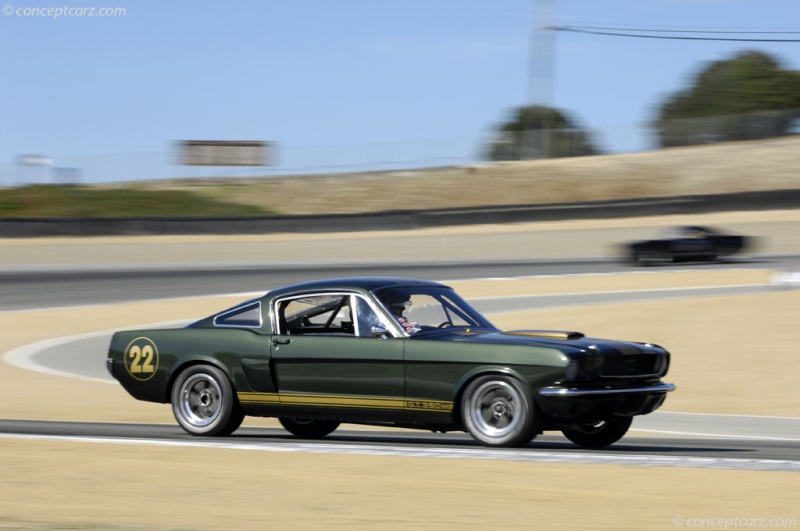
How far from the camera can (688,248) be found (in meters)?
31.5

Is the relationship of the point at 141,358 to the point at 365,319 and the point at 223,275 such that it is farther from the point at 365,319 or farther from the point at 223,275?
the point at 223,275

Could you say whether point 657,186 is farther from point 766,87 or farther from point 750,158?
point 766,87

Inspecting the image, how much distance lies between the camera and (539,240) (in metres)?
38.0

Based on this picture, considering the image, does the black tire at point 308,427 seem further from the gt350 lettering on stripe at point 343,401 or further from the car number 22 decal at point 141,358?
the car number 22 decal at point 141,358

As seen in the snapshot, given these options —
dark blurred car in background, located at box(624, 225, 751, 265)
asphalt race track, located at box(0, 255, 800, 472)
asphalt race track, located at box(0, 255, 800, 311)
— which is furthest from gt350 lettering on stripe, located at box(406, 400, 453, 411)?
dark blurred car in background, located at box(624, 225, 751, 265)

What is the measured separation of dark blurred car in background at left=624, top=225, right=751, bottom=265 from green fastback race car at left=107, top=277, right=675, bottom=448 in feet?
74.3

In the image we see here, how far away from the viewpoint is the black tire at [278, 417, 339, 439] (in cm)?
1002

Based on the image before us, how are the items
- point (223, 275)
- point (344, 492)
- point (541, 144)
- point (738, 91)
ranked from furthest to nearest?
1. point (738, 91)
2. point (541, 144)
3. point (223, 275)
4. point (344, 492)

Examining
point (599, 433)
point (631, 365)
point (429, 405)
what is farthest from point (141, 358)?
point (631, 365)

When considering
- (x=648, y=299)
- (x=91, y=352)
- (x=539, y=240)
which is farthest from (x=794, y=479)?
(x=539, y=240)

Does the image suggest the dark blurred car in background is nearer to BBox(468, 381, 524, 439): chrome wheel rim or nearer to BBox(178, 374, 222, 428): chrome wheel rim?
BBox(178, 374, 222, 428): chrome wheel rim

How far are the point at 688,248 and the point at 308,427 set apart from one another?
23057mm

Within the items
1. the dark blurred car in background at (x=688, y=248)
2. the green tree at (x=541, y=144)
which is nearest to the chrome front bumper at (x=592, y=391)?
the dark blurred car in background at (x=688, y=248)

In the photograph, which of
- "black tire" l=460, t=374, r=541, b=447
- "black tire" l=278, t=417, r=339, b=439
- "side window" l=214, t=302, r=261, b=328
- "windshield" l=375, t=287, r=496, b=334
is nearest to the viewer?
"black tire" l=460, t=374, r=541, b=447
